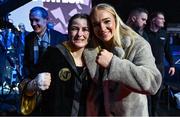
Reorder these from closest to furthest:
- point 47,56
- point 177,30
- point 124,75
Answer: point 124,75 → point 47,56 → point 177,30

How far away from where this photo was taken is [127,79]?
1.95 meters

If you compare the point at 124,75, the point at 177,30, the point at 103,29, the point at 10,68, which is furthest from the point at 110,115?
the point at 177,30

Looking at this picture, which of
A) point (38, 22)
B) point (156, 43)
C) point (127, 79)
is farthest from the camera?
point (156, 43)

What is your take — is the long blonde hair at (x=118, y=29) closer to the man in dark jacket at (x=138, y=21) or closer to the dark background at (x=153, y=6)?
the man in dark jacket at (x=138, y=21)

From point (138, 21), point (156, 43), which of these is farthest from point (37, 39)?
point (156, 43)

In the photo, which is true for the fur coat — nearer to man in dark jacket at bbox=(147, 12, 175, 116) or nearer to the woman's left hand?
the woman's left hand

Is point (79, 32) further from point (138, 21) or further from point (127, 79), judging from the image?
point (138, 21)

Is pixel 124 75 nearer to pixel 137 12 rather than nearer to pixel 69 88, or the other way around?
pixel 69 88

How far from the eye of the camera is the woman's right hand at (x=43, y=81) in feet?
6.84

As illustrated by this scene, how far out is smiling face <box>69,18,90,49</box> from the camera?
7.11 feet

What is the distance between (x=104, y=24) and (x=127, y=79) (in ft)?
0.98

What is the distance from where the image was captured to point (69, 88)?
7.10ft

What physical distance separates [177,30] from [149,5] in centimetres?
80

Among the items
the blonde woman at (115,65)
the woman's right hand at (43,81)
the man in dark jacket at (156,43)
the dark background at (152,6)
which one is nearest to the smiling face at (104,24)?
the blonde woman at (115,65)
